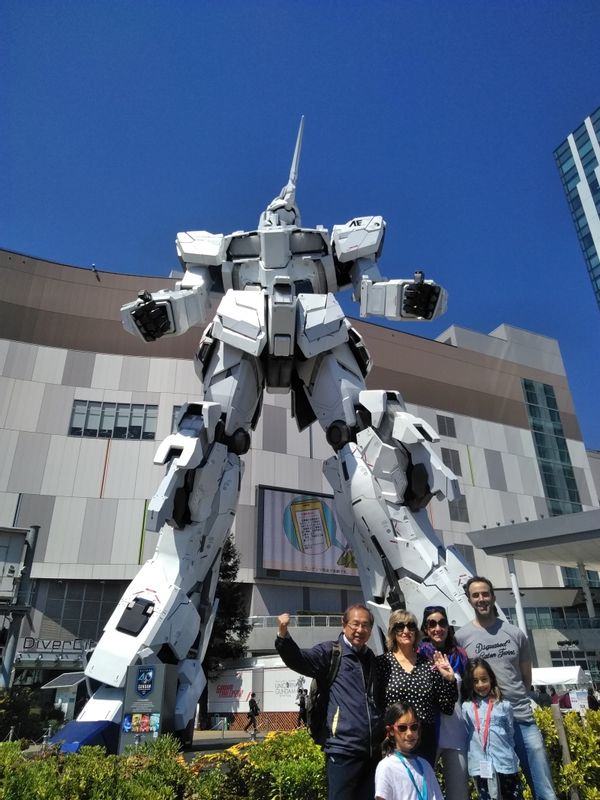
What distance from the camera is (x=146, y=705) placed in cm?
416

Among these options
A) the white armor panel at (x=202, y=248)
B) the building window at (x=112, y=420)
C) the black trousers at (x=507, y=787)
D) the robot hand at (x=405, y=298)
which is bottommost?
the black trousers at (x=507, y=787)

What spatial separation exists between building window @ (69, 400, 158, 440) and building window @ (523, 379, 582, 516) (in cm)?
2694

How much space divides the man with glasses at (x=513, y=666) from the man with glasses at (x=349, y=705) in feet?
3.78

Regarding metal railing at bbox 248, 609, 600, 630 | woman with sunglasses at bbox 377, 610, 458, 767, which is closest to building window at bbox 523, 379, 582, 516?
metal railing at bbox 248, 609, 600, 630

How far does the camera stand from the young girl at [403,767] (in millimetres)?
2221

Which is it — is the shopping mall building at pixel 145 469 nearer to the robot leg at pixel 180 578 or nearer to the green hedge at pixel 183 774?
the robot leg at pixel 180 578

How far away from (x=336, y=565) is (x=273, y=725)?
37.5 ft

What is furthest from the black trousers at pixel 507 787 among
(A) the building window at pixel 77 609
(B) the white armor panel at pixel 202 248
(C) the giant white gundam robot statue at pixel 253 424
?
(A) the building window at pixel 77 609

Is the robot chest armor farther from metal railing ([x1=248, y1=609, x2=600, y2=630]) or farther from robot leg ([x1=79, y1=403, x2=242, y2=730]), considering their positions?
metal railing ([x1=248, y1=609, x2=600, y2=630])

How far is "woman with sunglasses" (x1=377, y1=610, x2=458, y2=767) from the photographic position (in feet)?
8.39

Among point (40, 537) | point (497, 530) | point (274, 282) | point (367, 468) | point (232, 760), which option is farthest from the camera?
point (40, 537)

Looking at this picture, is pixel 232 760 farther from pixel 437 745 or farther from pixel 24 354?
pixel 24 354

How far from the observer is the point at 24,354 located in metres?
27.7

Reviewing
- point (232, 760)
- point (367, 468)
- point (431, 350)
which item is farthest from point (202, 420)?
point (431, 350)
